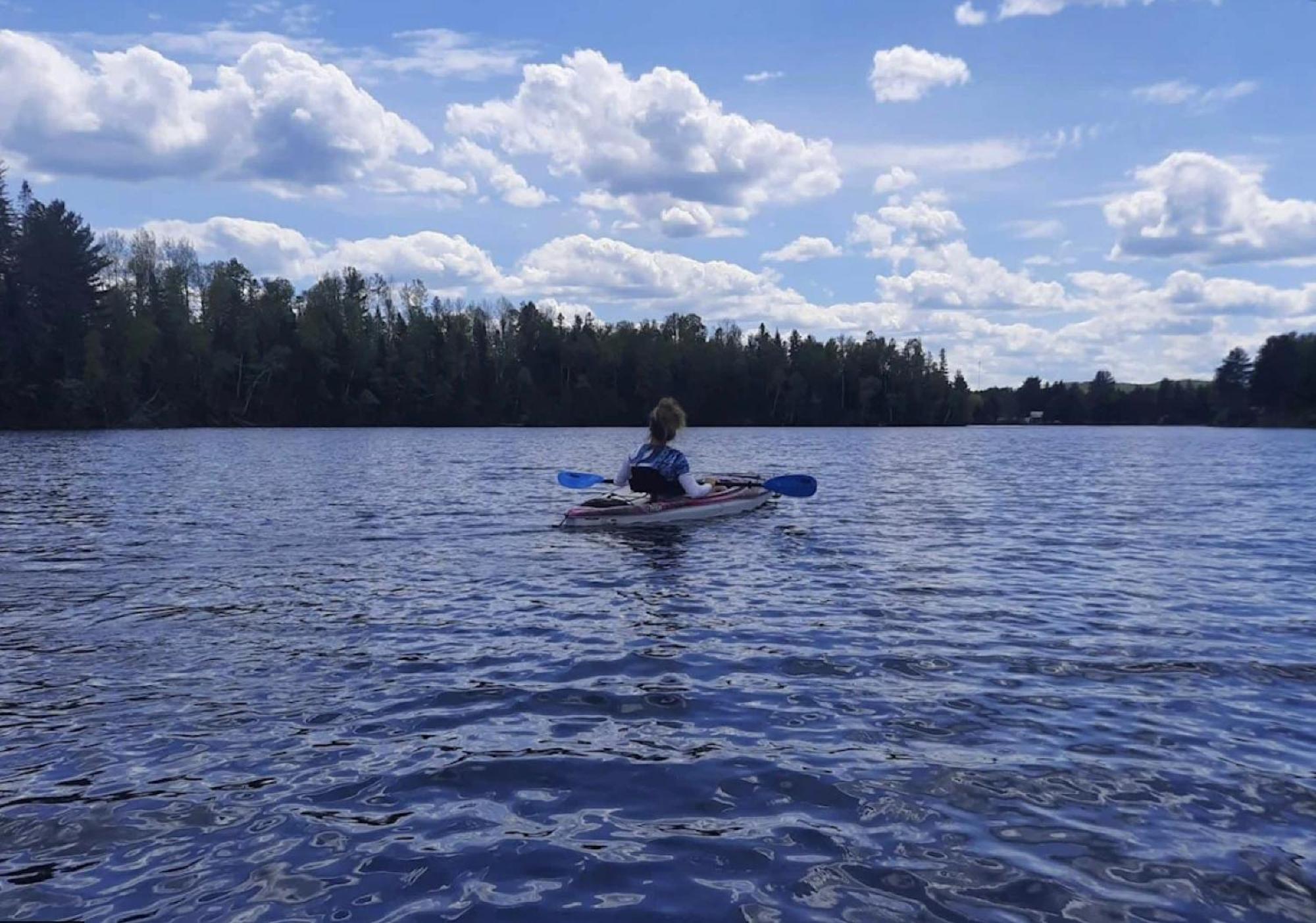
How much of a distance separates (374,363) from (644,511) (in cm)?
9912

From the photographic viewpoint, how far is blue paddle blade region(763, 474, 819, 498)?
73.9 feet

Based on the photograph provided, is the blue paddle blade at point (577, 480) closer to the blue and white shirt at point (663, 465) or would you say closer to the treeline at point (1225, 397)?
the blue and white shirt at point (663, 465)

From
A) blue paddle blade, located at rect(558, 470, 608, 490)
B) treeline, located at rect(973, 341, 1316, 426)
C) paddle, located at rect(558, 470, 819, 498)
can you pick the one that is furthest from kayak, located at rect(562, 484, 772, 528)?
treeline, located at rect(973, 341, 1316, 426)

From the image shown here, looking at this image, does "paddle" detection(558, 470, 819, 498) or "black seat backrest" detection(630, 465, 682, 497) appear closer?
"black seat backrest" detection(630, 465, 682, 497)

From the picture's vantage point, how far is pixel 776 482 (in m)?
22.9

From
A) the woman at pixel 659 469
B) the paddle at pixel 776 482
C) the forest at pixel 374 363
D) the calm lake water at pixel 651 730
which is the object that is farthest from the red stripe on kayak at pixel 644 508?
the forest at pixel 374 363

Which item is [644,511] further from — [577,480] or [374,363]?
[374,363]

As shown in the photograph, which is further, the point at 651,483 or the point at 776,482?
the point at 776,482

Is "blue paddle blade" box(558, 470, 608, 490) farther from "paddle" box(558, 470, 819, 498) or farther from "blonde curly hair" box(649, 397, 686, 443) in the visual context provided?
"blonde curly hair" box(649, 397, 686, 443)

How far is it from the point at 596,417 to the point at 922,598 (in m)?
114

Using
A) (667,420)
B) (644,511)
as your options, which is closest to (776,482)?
(644,511)

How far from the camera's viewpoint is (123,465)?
36.9 metres

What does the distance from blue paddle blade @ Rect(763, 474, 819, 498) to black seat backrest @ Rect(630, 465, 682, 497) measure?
403 cm

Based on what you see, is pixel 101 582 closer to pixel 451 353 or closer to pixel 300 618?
pixel 300 618
